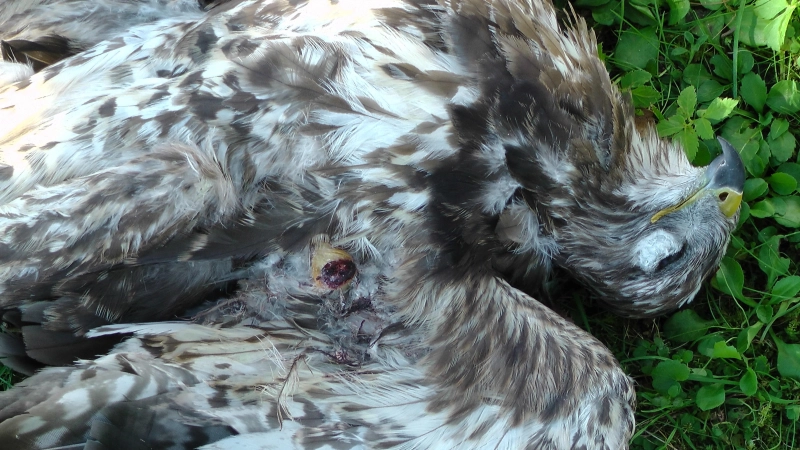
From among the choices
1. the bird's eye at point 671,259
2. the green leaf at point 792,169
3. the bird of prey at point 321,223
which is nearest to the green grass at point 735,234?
the green leaf at point 792,169

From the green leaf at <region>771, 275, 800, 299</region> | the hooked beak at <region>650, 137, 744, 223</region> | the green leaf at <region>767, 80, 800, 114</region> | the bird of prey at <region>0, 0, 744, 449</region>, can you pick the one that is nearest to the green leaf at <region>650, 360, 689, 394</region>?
the green leaf at <region>771, 275, 800, 299</region>

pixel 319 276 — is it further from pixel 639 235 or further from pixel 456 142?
pixel 639 235

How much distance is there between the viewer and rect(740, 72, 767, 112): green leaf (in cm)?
282

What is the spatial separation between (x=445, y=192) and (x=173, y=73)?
2.88ft

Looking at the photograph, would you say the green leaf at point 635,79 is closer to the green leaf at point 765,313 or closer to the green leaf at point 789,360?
the green leaf at point 765,313

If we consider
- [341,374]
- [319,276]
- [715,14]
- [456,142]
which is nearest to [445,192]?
[456,142]

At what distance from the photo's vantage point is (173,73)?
2.18 metres

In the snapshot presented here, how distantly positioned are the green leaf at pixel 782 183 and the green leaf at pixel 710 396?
773 millimetres

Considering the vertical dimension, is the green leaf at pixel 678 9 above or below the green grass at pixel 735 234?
above

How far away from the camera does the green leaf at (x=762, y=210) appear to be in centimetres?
277

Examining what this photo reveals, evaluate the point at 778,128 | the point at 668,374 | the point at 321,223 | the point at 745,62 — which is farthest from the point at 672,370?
the point at 321,223

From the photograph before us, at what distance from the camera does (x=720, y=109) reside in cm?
271

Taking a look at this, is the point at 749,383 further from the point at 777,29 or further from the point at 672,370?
the point at 777,29

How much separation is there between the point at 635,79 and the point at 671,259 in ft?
2.63
